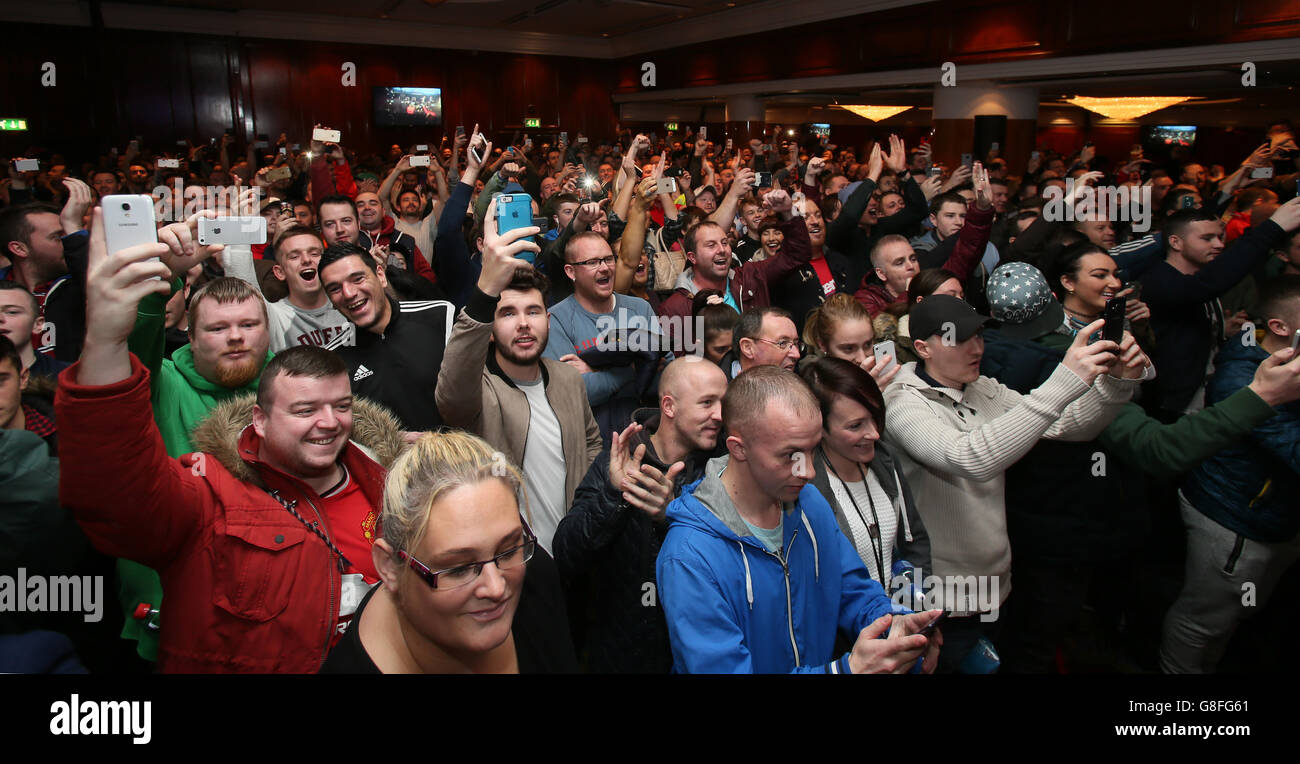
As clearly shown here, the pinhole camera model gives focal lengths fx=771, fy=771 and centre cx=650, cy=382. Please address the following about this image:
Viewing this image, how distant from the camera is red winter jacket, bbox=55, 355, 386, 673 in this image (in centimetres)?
142

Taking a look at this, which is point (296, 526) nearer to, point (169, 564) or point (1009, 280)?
point (169, 564)

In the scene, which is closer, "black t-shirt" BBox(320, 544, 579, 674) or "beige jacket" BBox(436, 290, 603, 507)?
"black t-shirt" BBox(320, 544, 579, 674)

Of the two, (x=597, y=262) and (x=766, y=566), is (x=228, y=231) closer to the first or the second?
(x=597, y=262)

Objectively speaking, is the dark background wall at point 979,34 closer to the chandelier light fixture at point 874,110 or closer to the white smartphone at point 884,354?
the chandelier light fixture at point 874,110

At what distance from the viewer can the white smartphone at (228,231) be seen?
2139 mm

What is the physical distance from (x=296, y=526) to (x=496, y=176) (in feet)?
12.4

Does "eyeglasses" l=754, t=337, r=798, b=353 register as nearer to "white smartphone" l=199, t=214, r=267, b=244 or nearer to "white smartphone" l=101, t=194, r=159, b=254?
"white smartphone" l=199, t=214, r=267, b=244

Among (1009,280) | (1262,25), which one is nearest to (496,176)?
(1009,280)

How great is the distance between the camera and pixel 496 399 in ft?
8.20

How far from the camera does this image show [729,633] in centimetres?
161

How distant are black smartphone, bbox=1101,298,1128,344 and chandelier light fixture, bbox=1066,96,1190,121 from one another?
11.5 meters

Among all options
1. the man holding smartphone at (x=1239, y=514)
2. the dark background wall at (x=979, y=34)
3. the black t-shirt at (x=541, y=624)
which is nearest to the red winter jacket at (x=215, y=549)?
the black t-shirt at (x=541, y=624)

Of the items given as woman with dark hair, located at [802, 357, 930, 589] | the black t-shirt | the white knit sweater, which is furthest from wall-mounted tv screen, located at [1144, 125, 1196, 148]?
the black t-shirt

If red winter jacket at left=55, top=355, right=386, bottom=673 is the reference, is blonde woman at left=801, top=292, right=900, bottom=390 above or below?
above
